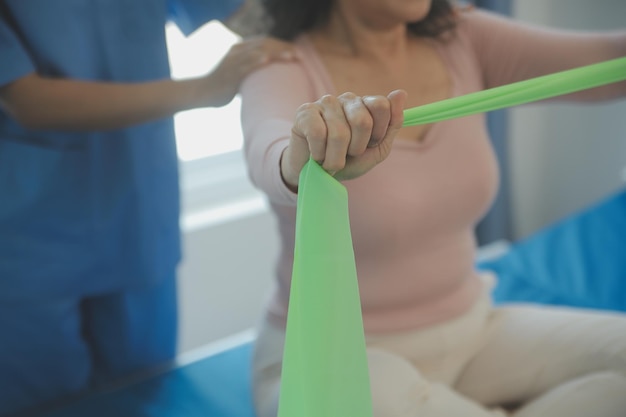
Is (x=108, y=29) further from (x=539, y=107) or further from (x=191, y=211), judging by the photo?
(x=539, y=107)

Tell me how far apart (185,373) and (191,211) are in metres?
0.63

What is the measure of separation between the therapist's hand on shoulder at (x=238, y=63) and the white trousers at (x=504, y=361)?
30 centimetres

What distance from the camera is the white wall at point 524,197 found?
65.4 inches

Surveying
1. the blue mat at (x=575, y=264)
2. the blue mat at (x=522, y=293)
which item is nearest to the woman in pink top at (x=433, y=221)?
the blue mat at (x=522, y=293)

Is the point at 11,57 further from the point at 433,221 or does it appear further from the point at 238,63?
the point at 433,221

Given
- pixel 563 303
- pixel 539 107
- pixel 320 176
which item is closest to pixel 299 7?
pixel 320 176

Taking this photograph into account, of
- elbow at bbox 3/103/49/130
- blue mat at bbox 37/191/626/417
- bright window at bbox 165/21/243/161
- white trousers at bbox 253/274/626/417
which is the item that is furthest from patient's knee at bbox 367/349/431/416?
bright window at bbox 165/21/243/161

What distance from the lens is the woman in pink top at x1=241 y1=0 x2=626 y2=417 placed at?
2.64ft

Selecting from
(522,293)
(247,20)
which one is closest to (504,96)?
(247,20)

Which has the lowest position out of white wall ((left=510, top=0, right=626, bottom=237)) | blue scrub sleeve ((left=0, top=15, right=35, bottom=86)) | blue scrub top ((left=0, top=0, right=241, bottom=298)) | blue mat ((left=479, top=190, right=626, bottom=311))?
white wall ((left=510, top=0, right=626, bottom=237))

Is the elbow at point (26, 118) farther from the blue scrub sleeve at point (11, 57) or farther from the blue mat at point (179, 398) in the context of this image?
the blue mat at point (179, 398)

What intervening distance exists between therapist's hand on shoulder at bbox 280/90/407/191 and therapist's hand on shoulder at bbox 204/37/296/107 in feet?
0.99

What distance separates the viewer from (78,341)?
1.03 metres

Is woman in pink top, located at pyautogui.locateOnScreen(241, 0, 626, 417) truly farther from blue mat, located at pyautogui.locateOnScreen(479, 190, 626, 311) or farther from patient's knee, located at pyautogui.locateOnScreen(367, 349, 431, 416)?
blue mat, located at pyautogui.locateOnScreen(479, 190, 626, 311)
